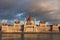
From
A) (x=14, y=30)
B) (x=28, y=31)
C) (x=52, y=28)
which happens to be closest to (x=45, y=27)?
(x=52, y=28)

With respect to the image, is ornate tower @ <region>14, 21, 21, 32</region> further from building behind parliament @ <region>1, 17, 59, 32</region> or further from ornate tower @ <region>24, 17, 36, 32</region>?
ornate tower @ <region>24, 17, 36, 32</region>

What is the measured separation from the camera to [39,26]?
37750 mm

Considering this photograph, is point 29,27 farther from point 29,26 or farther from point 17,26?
point 17,26

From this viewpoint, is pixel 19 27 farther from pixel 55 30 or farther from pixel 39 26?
pixel 55 30

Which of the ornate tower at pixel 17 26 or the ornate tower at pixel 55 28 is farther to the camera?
the ornate tower at pixel 17 26

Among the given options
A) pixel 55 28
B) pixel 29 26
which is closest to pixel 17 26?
pixel 29 26

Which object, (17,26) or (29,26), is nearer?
(29,26)

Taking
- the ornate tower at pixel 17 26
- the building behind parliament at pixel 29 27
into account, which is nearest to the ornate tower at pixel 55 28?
the building behind parliament at pixel 29 27

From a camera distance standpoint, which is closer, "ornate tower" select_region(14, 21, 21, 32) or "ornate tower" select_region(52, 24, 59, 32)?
"ornate tower" select_region(52, 24, 59, 32)

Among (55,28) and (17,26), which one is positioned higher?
(17,26)

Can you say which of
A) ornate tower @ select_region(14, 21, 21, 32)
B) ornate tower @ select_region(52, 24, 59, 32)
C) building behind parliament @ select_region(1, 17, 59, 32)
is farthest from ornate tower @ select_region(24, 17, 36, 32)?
ornate tower @ select_region(52, 24, 59, 32)

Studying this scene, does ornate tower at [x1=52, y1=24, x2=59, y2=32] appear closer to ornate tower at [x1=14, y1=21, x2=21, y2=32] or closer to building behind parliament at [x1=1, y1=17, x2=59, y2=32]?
building behind parliament at [x1=1, y1=17, x2=59, y2=32]

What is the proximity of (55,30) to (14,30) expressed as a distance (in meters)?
8.33

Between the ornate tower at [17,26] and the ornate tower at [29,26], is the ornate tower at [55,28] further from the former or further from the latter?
the ornate tower at [17,26]
